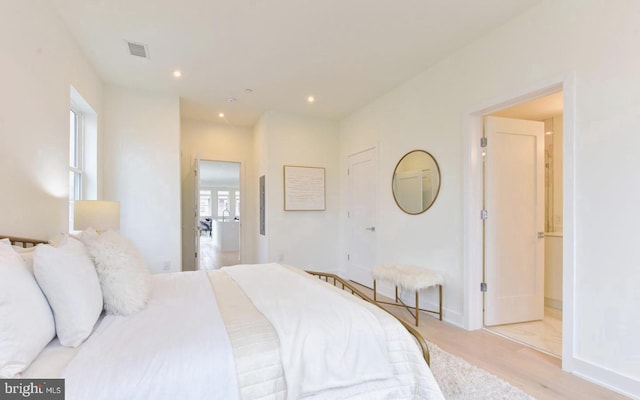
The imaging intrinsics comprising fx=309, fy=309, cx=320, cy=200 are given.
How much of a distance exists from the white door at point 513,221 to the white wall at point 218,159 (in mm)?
3848

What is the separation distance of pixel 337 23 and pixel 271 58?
90 cm

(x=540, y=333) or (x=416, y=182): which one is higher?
(x=416, y=182)

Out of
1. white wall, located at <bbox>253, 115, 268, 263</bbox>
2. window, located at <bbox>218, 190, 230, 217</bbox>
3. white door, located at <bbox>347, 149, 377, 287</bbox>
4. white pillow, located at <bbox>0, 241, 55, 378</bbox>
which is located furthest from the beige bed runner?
window, located at <bbox>218, 190, 230, 217</bbox>

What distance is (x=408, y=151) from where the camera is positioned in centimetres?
377

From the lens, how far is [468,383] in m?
1.96

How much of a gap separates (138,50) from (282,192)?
2.63 m

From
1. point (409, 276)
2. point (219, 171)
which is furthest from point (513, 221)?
point (219, 171)

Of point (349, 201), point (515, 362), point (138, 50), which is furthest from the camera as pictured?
point (349, 201)

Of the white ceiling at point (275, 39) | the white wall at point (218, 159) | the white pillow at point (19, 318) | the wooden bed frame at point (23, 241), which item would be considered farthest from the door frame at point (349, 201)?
the white pillow at point (19, 318)

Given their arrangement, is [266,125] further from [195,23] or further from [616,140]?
[616,140]

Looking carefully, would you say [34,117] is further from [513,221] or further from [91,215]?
[513,221]

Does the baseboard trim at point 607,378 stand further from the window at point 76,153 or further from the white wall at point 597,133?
the window at point 76,153

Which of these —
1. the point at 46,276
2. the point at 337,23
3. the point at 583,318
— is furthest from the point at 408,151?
the point at 46,276

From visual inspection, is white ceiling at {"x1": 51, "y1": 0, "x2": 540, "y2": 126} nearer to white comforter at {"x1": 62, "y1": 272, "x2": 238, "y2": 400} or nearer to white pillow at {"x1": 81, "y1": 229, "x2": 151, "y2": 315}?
white pillow at {"x1": 81, "y1": 229, "x2": 151, "y2": 315}
